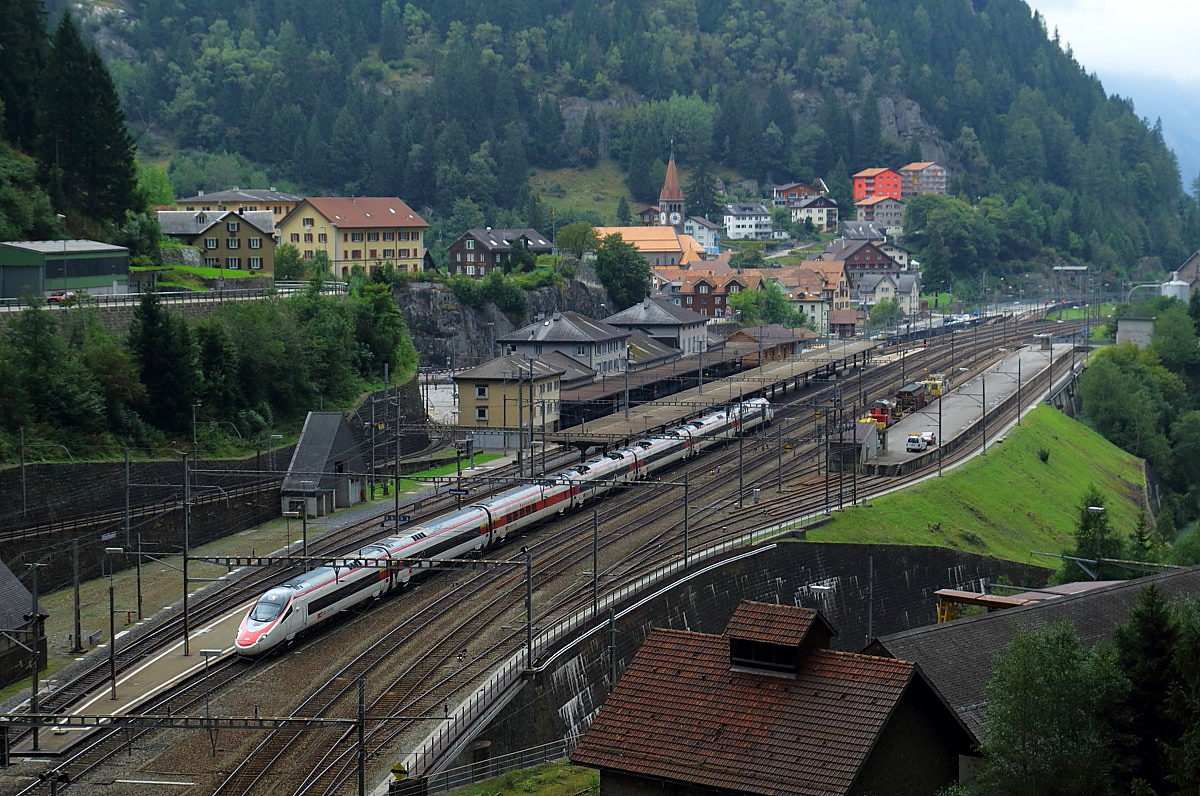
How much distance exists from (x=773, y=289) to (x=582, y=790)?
364 feet

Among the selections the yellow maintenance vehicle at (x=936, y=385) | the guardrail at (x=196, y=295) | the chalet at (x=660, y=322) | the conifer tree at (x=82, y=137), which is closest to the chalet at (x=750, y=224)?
the chalet at (x=660, y=322)

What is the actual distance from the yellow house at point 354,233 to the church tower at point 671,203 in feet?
222

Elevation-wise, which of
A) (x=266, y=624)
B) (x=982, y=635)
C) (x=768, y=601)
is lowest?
(x=768, y=601)

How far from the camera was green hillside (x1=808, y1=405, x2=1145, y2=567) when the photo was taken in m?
56.4

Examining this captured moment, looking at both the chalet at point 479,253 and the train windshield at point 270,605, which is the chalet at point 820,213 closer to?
the chalet at point 479,253

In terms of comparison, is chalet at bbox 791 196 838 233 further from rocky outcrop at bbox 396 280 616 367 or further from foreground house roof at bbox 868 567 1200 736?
foreground house roof at bbox 868 567 1200 736

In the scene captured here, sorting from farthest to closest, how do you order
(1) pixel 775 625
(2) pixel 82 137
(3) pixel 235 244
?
(3) pixel 235 244, (2) pixel 82 137, (1) pixel 775 625

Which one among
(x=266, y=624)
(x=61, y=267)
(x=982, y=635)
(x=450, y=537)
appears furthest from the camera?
(x=61, y=267)

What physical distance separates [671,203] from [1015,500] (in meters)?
121

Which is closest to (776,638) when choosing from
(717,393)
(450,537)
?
(450,537)

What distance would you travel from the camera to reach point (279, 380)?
61812mm

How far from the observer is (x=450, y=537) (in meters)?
45.3

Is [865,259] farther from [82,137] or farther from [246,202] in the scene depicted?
[82,137]

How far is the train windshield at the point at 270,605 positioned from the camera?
3647cm
